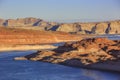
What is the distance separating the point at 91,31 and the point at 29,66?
132383 mm

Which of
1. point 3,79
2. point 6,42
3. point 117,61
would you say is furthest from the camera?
point 6,42

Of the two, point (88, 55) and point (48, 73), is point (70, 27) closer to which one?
point (88, 55)

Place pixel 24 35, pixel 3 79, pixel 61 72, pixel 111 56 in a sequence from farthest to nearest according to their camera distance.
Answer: pixel 24 35, pixel 111 56, pixel 61 72, pixel 3 79

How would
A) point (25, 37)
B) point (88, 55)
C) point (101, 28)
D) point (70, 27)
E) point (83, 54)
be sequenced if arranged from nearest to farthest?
point (88, 55)
point (83, 54)
point (25, 37)
point (101, 28)
point (70, 27)

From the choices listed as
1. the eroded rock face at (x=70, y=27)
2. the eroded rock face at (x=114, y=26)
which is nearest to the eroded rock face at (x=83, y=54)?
the eroded rock face at (x=70, y=27)

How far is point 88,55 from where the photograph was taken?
3700cm

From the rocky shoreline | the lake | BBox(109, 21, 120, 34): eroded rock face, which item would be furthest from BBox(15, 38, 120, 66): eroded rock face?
BBox(109, 21, 120, 34): eroded rock face

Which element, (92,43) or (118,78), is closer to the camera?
(118,78)

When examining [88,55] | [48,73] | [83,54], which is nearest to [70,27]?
[83,54]

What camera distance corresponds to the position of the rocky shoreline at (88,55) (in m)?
32.9

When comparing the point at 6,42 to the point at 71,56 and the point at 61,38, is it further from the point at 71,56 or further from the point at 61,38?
the point at 71,56

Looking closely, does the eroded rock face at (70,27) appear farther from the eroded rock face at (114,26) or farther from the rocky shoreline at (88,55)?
the rocky shoreline at (88,55)

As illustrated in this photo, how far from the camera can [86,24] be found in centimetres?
17462

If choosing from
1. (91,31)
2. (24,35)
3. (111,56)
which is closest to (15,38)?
(24,35)
